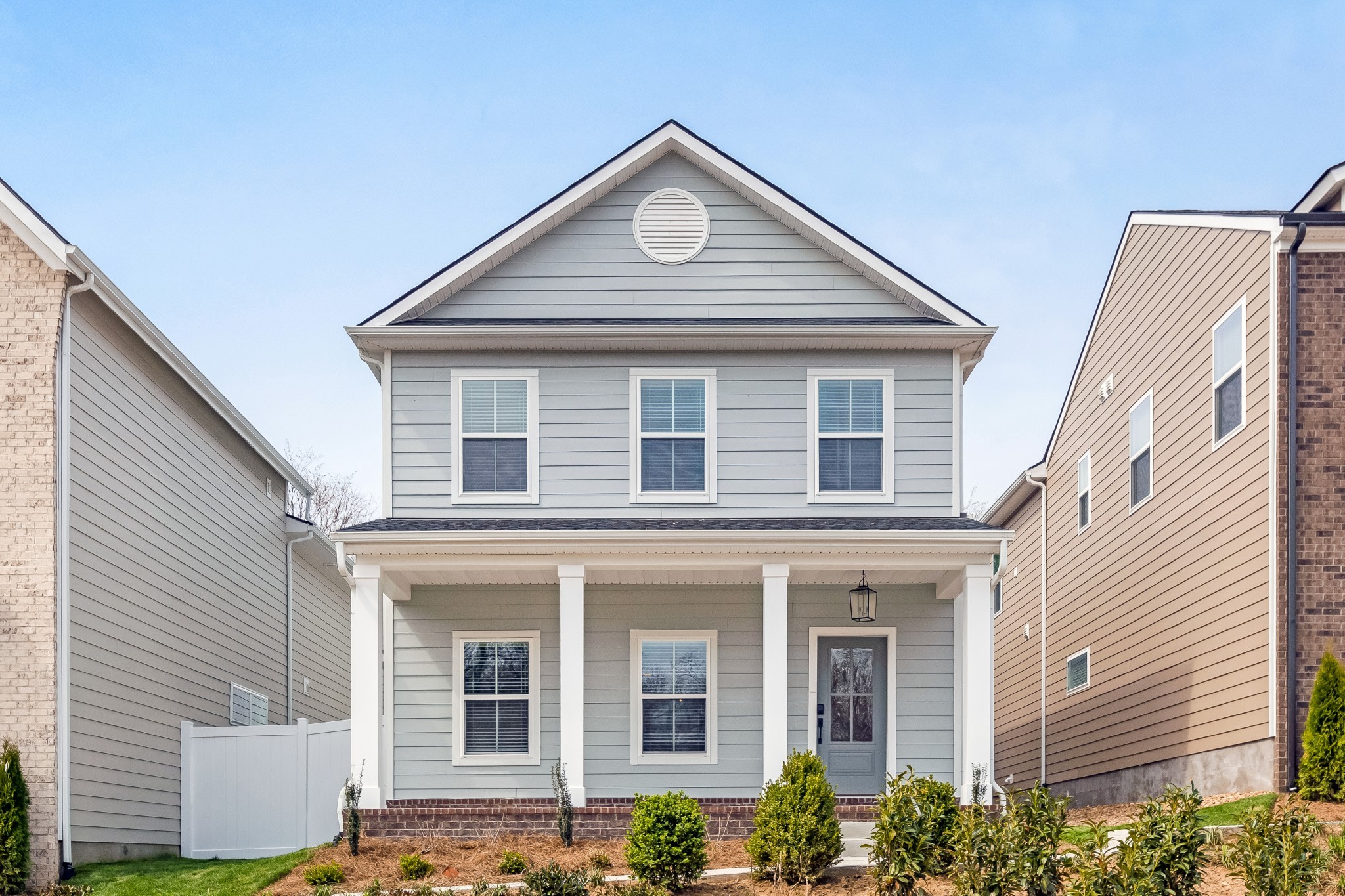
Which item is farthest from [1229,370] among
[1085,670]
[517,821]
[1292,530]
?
[517,821]

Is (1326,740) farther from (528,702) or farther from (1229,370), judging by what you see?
(528,702)

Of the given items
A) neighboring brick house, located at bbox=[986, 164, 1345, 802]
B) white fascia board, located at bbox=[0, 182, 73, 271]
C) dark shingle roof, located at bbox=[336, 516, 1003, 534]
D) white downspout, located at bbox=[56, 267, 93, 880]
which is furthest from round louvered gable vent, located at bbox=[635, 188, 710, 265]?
white fascia board, located at bbox=[0, 182, 73, 271]

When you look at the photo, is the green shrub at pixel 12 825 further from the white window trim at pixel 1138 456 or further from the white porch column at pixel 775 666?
the white window trim at pixel 1138 456

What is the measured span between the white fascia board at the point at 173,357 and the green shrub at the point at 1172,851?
1085 centimetres

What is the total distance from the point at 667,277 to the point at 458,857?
279 inches

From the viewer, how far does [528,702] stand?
15484 millimetres

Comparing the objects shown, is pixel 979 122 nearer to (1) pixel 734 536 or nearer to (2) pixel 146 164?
(1) pixel 734 536

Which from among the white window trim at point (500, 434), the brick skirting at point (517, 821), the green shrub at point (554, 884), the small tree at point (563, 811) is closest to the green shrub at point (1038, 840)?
the green shrub at point (554, 884)

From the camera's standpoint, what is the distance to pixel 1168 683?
15758 mm

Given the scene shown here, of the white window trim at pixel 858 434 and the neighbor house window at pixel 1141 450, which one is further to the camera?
the neighbor house window at pixel 1141 450

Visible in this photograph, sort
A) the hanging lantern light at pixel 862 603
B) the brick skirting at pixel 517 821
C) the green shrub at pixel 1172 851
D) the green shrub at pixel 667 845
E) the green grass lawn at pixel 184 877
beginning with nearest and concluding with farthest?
the green shrub at pixel 1172 851, the green shrub at pixel 667 845, the green grass lawn at pixel 184 877, the brick skirting at pixel 517 821, the hanging lantern light at pixel 862 603

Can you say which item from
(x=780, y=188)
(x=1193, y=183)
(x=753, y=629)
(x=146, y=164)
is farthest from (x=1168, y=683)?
(x=146, y=164)

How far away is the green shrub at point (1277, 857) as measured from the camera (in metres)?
9.02

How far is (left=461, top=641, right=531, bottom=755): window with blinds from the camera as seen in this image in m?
15.4
